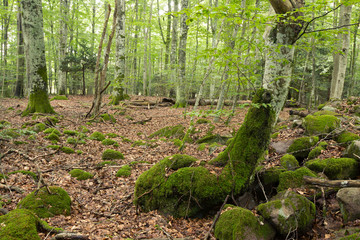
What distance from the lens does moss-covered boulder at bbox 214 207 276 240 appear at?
322cm

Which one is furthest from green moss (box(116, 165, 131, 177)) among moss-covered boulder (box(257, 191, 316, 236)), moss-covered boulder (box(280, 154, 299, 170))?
moss-covered boulder (box(280, 154, 299, 170))

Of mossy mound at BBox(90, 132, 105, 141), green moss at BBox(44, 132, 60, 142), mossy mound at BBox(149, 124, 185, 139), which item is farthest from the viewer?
mossy mound at BBox(149, 124, 185, 139)

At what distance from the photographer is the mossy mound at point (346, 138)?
A: 4.99m

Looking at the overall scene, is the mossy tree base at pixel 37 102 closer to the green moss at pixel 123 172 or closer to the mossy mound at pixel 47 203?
the green moss at pixel 123 172

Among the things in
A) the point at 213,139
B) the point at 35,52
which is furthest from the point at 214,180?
the point at 35,52

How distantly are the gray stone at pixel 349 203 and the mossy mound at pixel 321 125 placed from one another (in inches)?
109

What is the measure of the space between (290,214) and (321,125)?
3.81 meters

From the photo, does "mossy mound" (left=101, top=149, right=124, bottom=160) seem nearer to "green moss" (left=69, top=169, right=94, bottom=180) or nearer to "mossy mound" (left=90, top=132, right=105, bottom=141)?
"green moss" (left=69, top=169, right=94, bottom=180)

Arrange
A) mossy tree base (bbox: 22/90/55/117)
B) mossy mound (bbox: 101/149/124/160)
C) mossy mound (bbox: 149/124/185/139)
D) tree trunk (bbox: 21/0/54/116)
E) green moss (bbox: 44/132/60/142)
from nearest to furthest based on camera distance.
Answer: mossy mound (bbox: 101/149/124/160)
green moss (bbox: 44/132/60/142)
tree trunk (bbox: 21/0/54/116)
mossy tree base (bbox: 22/90/55/117)
mossy mound (bbox: 149/124/185/139)

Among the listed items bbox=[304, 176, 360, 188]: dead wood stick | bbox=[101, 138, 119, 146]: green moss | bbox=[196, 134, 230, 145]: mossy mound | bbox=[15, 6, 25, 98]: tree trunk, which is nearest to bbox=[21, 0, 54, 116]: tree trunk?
bbox=[101, 138, 119, 146]: green moss

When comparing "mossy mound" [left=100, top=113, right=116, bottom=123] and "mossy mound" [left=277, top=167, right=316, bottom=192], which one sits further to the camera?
"mossy mound" [left=100, top=113, right=116, bottom=123]

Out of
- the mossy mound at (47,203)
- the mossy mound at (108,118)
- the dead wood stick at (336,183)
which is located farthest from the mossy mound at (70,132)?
the dead wood stick at (336,183)

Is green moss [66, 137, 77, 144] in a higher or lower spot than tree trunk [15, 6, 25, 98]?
lower

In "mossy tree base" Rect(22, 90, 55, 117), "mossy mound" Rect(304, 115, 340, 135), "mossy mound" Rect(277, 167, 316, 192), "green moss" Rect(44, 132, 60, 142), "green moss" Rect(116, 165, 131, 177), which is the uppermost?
"mossy tree base" Rect(22, 90, 55, 117)
